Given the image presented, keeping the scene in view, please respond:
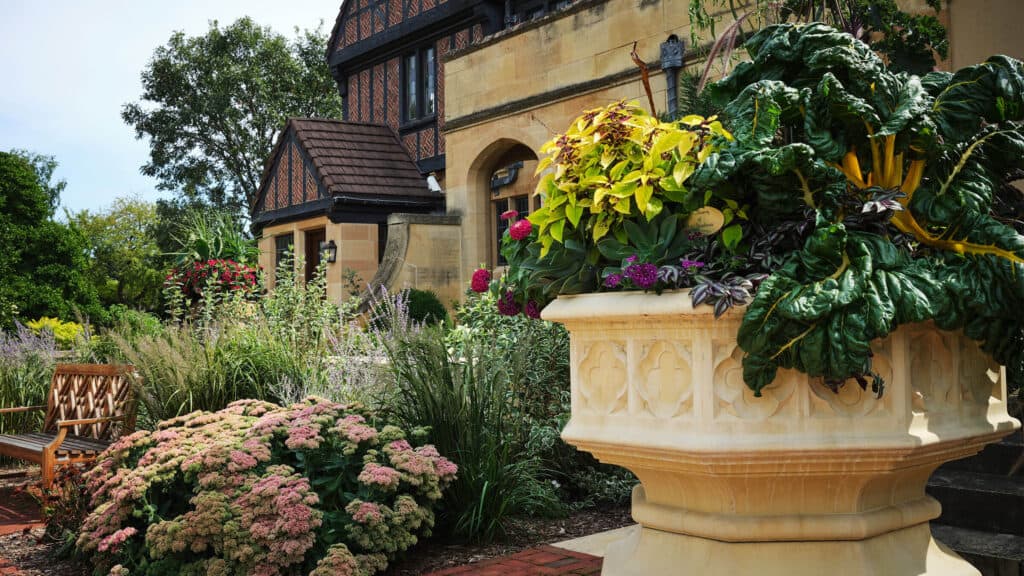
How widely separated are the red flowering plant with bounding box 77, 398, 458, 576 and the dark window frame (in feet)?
48.0

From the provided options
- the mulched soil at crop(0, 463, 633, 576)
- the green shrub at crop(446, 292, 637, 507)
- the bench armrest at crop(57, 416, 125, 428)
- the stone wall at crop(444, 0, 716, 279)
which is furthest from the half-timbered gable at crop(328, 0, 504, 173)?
the mulched soil at crop(0, 463, 633, 576)

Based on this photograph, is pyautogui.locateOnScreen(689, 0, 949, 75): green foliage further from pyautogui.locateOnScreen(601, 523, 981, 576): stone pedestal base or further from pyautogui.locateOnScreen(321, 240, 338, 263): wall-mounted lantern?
pyautogui.locateOnScreen(321, 240, 338, 263): wall-mounted lantern

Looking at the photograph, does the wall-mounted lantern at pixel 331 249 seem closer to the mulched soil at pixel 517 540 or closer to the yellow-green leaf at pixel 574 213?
the mulched soil at pixel 517 540

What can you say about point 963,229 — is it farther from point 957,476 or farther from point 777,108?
point 957,476

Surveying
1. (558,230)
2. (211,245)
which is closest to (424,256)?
(211,245)

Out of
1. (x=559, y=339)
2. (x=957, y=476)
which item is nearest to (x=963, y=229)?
(x=957, y=476)

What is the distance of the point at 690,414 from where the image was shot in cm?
219

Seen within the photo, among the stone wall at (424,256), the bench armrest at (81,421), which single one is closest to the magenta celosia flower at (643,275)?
the bench armrest at (81,421)

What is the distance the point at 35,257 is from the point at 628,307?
22043 mm

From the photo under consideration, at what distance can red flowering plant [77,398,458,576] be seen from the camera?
→ 3885 mm

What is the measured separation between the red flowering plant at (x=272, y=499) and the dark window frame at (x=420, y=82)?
48.0 ft

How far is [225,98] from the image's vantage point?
32.7 metres

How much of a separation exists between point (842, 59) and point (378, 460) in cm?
287

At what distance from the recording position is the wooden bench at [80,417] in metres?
5.93
